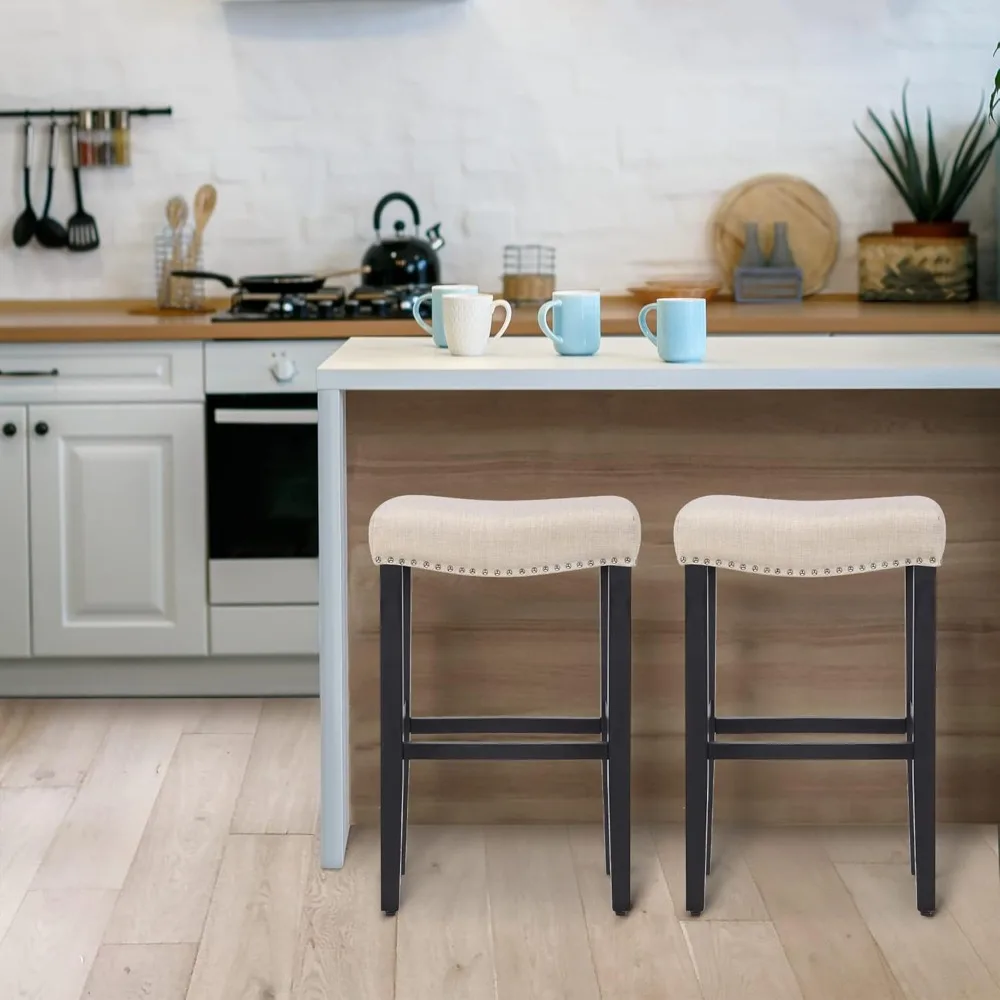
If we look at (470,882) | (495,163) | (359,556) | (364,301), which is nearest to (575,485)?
(359,556)

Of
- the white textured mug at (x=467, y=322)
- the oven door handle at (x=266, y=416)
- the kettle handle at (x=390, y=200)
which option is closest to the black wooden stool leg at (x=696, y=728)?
the white textured mug at (x=467, y=322)

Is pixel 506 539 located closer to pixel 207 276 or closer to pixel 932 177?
pixel 207 276

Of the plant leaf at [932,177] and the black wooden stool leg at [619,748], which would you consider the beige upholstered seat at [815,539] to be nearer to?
the black wooden stool leg at [619,748]

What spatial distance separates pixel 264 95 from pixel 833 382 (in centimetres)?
243

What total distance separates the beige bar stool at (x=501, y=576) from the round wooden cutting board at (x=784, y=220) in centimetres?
207

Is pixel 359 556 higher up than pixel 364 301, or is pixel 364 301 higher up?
pixel 364 301

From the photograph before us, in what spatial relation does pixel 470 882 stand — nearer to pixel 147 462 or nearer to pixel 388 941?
pixel 388 941

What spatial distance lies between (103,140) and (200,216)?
394mm

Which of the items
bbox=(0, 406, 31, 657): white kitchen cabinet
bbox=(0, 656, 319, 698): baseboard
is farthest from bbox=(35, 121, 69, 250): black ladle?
bbox=(0, 656, 319, 698): baseboard

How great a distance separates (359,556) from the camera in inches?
113

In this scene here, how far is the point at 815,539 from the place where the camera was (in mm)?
2473

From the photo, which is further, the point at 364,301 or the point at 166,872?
the point at 364,301

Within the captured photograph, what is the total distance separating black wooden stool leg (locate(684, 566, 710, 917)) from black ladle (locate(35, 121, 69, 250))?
261 centimetres

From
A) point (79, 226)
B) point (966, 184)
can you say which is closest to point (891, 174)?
point (966, 184)
